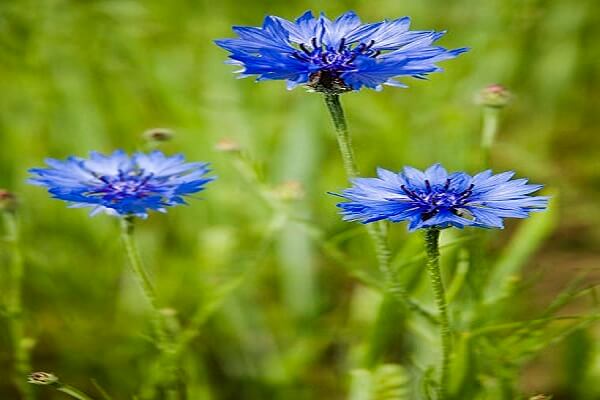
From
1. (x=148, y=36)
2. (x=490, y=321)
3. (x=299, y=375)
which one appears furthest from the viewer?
(x=148, y=36)

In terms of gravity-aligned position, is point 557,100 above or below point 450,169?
above

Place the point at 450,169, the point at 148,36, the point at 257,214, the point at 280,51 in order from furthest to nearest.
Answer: the point at 148,36 < the point at 257,214 < the point at 450,169 < the point at 280,51

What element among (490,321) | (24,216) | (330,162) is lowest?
(490,321)

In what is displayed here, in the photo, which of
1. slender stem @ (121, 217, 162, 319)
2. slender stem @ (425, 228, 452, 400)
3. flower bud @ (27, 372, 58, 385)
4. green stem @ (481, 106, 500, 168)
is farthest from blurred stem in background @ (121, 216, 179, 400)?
green stem @ (481, 106, 500, 168)

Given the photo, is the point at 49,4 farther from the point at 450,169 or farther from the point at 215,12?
the point at 450,169

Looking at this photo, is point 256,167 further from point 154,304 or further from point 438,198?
point 438,198

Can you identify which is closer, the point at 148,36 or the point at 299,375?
the point at 299,375

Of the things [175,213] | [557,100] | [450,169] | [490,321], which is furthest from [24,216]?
[557,100]

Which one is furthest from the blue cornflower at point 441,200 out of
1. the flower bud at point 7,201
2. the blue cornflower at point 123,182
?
the flower bud at point 7,201
